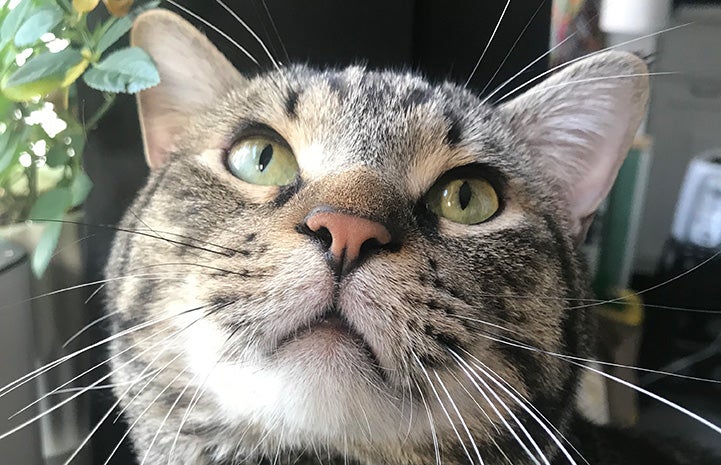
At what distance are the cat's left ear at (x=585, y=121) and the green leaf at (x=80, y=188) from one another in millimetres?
439

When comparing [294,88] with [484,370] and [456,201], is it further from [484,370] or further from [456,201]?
[484,370]

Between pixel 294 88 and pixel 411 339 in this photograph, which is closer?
pixel 411 339

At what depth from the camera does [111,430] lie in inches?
→ 26.9

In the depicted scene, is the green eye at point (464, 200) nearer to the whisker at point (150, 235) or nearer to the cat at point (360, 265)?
the cat at point (360, 265)

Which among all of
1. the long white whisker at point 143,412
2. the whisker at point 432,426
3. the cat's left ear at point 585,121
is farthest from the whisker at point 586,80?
the long white whisker at point 143,412

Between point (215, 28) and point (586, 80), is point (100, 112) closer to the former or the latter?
point (215, 28)

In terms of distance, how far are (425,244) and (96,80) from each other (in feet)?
1.25

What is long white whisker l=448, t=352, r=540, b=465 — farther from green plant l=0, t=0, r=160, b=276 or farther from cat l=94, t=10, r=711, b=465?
green plant l=0, t=0, r=160, b=276

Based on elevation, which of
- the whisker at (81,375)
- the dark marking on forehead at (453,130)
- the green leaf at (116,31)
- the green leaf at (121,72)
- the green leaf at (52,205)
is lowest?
the whisker at (81,375)

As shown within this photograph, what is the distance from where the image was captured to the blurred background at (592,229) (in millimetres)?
620

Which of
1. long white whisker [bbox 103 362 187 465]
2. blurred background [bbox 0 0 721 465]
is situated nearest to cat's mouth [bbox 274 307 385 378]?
long white whisker [bbox 103 362 187 465]

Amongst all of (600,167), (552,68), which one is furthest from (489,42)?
(600,167)

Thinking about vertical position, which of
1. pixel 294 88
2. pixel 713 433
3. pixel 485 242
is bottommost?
pixel 713 433

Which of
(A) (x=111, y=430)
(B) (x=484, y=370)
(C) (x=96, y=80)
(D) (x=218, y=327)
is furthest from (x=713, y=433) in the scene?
(C) (x=96, y=80)
